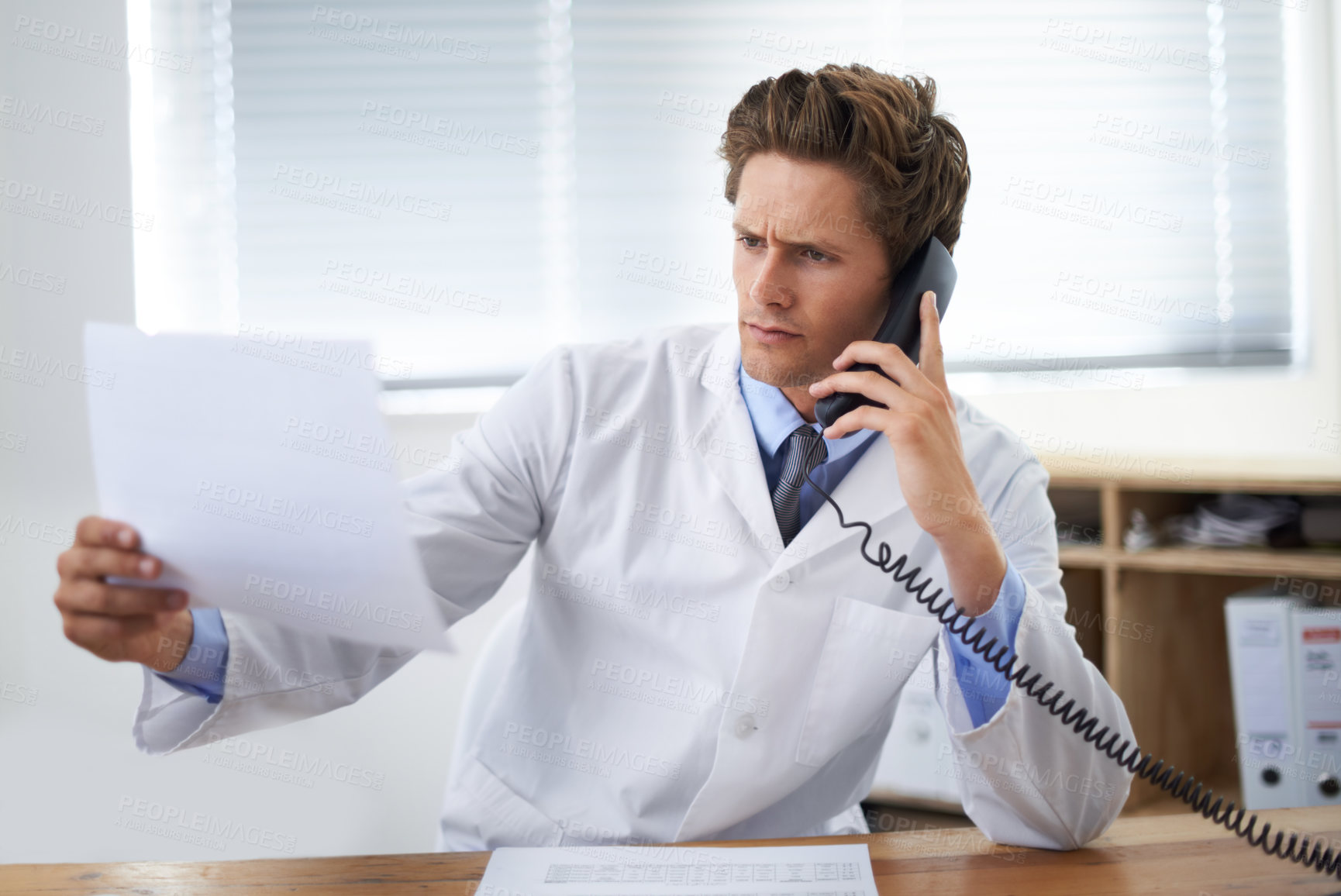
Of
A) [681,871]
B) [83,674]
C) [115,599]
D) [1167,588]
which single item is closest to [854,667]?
[681,871]

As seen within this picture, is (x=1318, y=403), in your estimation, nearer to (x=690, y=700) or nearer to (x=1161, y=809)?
(x=1161, y=809)

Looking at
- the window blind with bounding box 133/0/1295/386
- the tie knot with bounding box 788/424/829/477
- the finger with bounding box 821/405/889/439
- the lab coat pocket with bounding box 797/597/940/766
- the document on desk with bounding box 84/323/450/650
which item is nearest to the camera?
the document on desk with bounding box 84/323/450/650

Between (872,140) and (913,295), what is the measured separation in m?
0.22

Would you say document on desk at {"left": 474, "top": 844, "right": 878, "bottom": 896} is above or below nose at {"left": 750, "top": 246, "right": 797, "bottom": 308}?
below

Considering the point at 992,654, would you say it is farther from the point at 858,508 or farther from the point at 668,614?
the point at 668,614

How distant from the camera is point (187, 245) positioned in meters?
2.27

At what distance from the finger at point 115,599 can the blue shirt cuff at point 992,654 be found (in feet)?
2.68

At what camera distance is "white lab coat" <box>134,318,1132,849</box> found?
1.19 metres

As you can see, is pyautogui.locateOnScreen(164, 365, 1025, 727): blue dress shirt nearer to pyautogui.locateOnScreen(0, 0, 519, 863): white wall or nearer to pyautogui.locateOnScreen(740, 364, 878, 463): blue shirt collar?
pyautogui.locateOnScreen(740, 364, 878, 463): blue shirt collar

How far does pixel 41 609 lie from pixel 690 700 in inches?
56.8

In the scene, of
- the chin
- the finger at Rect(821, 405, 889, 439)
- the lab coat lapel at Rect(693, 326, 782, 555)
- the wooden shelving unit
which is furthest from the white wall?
the wooden shelving unit

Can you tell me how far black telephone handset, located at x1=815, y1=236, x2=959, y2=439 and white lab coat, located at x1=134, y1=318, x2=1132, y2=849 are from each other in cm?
15

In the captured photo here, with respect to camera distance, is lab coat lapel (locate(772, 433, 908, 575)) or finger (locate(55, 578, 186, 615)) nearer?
finger (locate(55, 578, 186, 615))

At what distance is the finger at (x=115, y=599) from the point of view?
853mm
